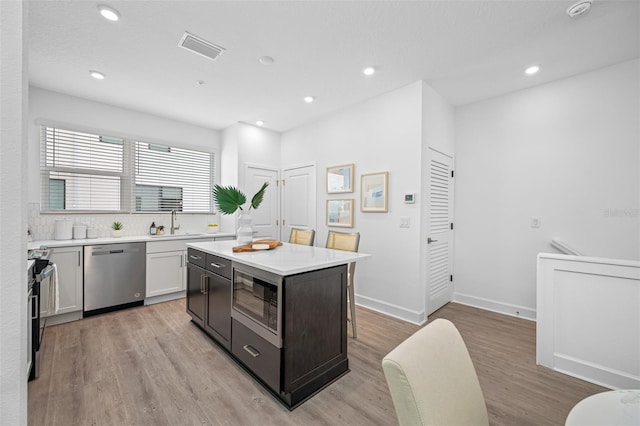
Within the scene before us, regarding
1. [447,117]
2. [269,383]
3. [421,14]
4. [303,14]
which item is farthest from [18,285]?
[447,117]

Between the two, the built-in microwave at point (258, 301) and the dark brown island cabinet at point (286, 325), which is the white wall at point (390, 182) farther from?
the built-in microwave at point (258, 301)

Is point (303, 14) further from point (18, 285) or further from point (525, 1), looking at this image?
point (18, 285)

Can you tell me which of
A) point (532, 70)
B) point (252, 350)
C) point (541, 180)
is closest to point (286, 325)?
point (252, 350)

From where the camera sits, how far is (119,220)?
3.96 metres

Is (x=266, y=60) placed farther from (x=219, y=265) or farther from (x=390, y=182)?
(x=219, y=265)

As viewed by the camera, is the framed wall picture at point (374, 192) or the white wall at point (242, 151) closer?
the framed wall picture at point (374, 192)

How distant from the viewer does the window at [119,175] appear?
3.53 meters

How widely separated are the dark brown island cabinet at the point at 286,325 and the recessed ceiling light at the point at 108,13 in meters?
2.09

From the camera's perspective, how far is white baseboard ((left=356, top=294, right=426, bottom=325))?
312 centimetres

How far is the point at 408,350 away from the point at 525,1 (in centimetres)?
257

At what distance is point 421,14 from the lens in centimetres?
209

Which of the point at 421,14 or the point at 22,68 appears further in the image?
the point at 421,14

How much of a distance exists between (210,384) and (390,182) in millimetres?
2773

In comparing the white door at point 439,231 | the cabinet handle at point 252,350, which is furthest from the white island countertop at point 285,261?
the white door at point 439,231
